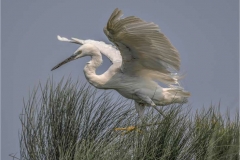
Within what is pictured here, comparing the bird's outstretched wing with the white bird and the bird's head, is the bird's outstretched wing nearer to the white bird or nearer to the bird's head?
the white bird

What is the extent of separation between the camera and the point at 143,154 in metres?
8.74

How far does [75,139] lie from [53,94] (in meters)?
0.51

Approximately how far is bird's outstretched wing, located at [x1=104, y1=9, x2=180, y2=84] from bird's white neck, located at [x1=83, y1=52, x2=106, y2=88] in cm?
29

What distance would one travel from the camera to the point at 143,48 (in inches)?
399

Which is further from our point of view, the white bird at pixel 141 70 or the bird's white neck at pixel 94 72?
the bird's white neck at pixel 94 72

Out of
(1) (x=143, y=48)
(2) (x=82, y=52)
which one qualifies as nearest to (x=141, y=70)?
(1) (x=143, y=48)

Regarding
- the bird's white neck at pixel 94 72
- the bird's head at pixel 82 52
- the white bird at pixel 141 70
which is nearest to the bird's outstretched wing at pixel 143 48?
the white bird at pixel 141 70

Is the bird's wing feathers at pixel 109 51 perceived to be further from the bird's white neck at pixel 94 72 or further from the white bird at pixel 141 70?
the bird's white neck at pixel 94 72

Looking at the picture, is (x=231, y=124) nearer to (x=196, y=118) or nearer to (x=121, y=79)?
(x=196, y=118)

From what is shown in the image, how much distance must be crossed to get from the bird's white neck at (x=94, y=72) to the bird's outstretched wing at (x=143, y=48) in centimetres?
29

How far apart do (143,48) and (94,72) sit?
71 cm

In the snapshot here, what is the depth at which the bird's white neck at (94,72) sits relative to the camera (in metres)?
10.5

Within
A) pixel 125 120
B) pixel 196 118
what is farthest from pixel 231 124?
pixel 125 120

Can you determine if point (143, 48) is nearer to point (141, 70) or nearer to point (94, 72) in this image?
point (141, 70)
